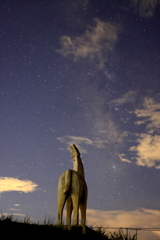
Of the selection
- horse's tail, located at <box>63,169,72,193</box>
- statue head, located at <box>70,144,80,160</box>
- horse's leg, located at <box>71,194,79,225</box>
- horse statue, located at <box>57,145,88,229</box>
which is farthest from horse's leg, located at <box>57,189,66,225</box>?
statue head, located at <box>70,144,80,160</box>

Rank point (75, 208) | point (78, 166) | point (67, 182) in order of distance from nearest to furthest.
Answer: point (75, 208)
point (67, 182)
point (78, 166)

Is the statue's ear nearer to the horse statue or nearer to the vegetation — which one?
the horse statue

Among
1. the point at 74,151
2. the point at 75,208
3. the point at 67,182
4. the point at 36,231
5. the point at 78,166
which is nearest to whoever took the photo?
the point at 36,231

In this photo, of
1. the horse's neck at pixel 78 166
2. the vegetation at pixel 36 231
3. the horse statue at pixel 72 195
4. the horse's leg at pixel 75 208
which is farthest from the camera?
the horse's neck at pixel 78 166

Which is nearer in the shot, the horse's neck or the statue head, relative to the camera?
the horse's neck

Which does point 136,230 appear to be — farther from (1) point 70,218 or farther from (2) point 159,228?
(1) point 70,218

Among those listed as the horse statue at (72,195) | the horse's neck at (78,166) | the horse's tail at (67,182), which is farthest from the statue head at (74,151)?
the horse's tail at (67,182)

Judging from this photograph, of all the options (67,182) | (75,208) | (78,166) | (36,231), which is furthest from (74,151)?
(36,231)

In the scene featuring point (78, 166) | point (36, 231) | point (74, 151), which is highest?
point (74, 151)

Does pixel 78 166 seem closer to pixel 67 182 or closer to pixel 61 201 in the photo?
pixel 67 182

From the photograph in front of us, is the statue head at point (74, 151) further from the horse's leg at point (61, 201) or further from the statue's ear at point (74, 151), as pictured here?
the horse's leg at point (61, 201)

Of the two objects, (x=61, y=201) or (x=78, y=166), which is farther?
(x=78, y=166)

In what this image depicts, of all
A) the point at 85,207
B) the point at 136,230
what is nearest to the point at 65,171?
the point at 85,207

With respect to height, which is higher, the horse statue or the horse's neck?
the horse's neck
